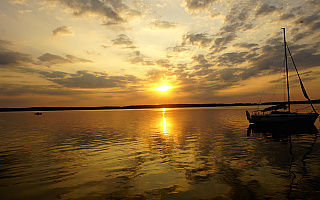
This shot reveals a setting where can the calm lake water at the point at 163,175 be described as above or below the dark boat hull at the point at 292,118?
below

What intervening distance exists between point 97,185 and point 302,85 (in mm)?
54943

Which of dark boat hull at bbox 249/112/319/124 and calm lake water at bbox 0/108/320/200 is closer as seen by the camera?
calm lake water at bbox 0/108/320/200

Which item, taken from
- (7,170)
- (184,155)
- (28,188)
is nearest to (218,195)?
(184,155)

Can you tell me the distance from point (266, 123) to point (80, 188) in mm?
50002

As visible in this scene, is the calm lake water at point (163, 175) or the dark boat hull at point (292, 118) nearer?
the calm lake water at point (163, 175)

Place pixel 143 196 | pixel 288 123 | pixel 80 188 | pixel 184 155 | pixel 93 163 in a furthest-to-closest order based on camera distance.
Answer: pixel 288 123, pixel 184 155, pixel 93 163, pixel 80 188, pixel 143 196

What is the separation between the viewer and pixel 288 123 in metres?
48.5

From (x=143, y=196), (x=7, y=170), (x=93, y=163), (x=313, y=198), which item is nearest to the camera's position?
(x=313, y=198)

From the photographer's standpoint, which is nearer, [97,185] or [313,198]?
[313,198]

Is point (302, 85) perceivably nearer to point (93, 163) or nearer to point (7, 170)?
point (93, 163)

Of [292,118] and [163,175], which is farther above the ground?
[292,118]

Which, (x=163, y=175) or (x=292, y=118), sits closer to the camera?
(x=163, y=175)

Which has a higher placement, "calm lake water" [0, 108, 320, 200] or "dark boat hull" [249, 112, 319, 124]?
"dark boat hull" [249, 112, 319, 124]

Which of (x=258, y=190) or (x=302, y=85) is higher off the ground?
(x=302, y=85)
